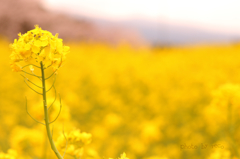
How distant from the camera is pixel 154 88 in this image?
5.55 metres

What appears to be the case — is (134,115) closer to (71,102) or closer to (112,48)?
(71,102)

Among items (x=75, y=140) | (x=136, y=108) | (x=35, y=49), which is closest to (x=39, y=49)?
(x=35, y=49)

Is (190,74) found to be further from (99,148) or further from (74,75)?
(99,148)

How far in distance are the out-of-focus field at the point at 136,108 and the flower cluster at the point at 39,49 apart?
23.1 inches

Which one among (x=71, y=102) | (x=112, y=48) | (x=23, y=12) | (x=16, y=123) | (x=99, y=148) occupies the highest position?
(x=112, y=48)

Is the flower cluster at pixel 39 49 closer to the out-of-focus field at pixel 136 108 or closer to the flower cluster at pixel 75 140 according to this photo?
the flower cluster at pixel 75 140

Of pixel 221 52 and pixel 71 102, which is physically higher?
pixel 221 52

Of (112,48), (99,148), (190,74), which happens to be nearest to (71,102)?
(99,148)

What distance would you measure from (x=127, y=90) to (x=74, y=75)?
1.57 m

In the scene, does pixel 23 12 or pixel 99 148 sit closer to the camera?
pixel 99 148

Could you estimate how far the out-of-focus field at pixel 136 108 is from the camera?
1704 millimetres

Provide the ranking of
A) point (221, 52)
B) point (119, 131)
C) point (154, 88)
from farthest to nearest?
point (221, 52) → point (154, 88) → point (119, 131)

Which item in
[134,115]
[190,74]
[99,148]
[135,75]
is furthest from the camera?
[135,75]

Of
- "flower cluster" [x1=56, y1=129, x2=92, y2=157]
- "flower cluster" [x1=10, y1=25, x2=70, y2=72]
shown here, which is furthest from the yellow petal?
"flower cluster" [x1=56, y1=129, x2=92, y2=157]
